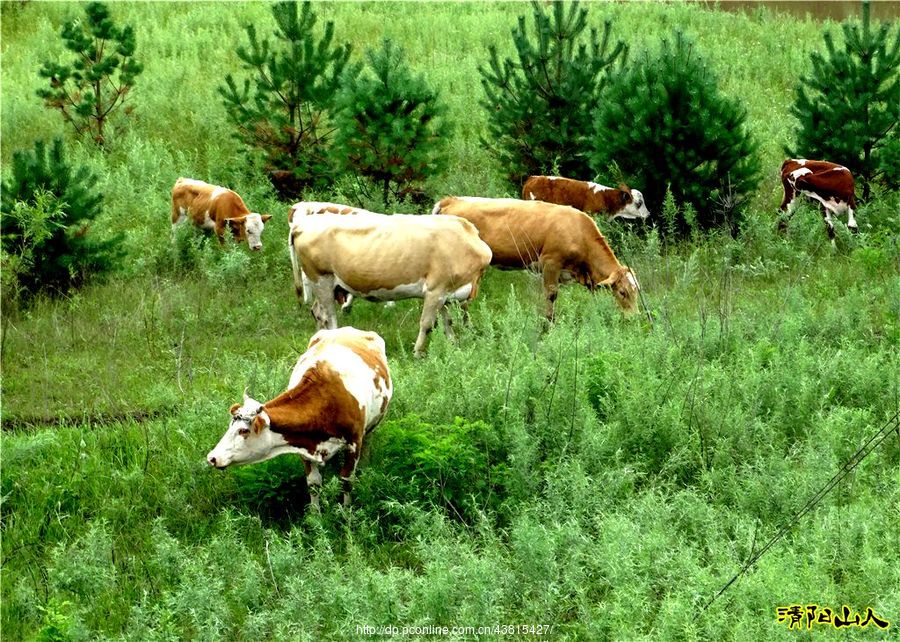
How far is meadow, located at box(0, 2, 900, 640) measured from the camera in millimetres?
6531

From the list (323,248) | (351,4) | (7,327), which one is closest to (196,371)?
(323,248)

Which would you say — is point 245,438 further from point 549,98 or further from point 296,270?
point 549,98

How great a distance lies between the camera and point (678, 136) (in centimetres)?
1485

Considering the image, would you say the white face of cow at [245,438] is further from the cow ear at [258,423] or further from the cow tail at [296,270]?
the cow tail at [296,270]

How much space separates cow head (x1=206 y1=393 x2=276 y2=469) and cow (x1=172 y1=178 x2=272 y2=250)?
25.2ft

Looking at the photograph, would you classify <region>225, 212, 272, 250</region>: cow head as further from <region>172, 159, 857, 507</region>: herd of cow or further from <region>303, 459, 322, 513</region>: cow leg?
<region>303, 459, 322, 513</region>: cow leg

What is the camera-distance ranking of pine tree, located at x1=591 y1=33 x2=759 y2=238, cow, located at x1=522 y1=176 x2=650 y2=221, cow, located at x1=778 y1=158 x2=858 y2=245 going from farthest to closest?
cow, located at x1=778 y1=158 x2=858 y2=245
cow, located at x1=522 y1=176 x2=650 y2=221
pine tree, located at x1=591 y1=33 x2=759 y2=238

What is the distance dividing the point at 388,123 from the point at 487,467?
27.0 ft

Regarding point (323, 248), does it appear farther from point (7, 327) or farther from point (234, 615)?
point (234, 615)

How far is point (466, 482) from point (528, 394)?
3.92 ft

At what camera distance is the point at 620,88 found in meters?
15.2

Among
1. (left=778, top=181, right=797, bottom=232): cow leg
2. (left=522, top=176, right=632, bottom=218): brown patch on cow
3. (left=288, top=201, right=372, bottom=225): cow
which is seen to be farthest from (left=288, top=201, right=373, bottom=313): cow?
(left=778, top=181, right=797, bottom=232): cow leg

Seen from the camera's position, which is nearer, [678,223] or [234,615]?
[234,615]

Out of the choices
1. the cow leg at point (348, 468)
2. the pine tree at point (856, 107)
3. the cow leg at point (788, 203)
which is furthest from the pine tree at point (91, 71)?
the cow leg at point (348, 468)
